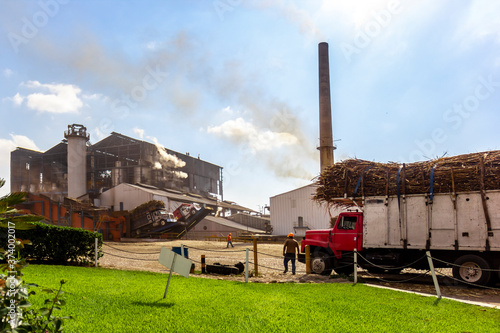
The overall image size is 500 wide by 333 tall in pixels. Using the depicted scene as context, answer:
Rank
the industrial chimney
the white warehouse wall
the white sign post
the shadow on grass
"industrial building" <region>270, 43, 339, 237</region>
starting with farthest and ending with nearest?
the industrial chimney
the white warehouse wall
"industrial building" <region>270, 43, 339, 237</region>
the white sign post
the shadow on grass

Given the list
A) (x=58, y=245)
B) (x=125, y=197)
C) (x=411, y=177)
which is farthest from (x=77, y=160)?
(x=411, y=177)

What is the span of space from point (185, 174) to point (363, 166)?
203 ft

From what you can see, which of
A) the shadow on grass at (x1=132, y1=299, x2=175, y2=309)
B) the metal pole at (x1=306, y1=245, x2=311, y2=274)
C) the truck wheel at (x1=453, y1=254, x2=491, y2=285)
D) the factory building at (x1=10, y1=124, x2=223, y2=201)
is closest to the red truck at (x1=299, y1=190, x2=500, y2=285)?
the truck wheel at (x1=453, y1=254, x2=491, y2=285)

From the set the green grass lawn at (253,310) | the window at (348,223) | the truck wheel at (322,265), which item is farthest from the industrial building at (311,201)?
the green grass lawn at (253,310)

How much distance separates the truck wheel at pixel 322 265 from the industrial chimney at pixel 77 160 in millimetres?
53888

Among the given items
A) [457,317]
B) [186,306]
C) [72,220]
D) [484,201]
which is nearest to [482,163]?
[484,201]

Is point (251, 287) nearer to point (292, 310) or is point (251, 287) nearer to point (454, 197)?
point (292, 310)

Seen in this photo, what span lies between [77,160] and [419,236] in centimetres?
5909

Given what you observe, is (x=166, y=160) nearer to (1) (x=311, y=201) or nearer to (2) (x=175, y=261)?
(1) (x=311, y=201)

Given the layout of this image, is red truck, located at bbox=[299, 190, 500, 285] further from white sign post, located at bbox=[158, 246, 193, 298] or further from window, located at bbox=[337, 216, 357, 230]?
white sign post, located at bbox=[158, 246, 193, 298]

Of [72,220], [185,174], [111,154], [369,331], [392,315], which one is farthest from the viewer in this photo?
[185,174]

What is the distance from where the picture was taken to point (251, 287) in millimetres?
10266

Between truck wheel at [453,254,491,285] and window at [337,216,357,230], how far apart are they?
3.67 metres

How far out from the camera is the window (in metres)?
14.7
